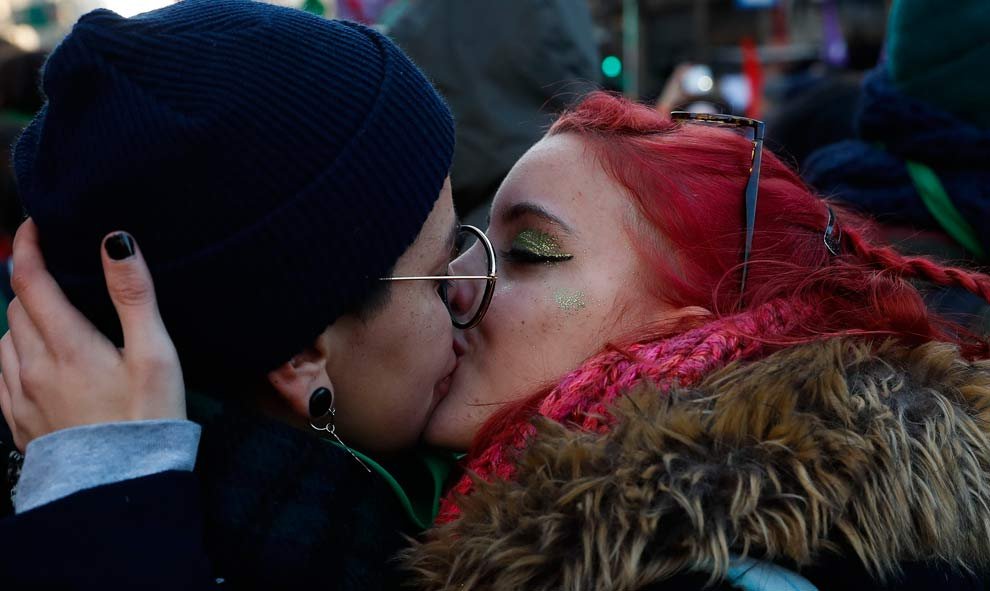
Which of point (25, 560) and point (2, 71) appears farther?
point (2, 71)

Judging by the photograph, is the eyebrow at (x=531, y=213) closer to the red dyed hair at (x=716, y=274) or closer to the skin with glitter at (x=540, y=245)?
the skin with glitter at (x=540, y=245)

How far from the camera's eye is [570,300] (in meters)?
1.88

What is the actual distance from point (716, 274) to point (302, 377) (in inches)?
33.7

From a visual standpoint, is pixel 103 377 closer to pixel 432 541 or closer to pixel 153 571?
pixel 153 571

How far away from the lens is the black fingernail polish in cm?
143

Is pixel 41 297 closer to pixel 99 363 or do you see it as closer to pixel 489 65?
pixel 99 363

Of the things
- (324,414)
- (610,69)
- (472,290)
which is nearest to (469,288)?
(472,290)

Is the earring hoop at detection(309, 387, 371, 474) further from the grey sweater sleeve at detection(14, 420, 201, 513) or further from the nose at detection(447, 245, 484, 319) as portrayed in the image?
the nose at detection(447, 245, 484, 319)

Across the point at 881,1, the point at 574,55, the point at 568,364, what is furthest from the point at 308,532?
the point at 881,1

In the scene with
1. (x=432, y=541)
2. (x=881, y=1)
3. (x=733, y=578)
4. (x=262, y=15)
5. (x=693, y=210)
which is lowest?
(x=881, y=1)

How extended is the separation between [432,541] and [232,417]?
0.40m

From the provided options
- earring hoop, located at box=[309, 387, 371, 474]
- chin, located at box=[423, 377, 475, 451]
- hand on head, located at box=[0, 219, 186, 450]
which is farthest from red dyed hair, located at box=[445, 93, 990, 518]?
hand on head, located at box=[0, 219, 186, 450]

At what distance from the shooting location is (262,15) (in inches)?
61.2

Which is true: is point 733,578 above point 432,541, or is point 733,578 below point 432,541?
above
